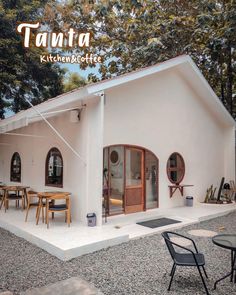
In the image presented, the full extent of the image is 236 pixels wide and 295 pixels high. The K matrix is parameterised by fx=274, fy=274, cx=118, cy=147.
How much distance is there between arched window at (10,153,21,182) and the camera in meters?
13.9

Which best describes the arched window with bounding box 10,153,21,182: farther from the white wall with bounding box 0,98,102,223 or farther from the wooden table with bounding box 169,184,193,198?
the wooden table with bounding box 169,184,193,198

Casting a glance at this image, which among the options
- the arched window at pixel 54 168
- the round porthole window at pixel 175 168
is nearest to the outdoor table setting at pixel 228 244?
the arched window at pixel 54 168

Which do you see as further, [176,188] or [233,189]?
[233,189]

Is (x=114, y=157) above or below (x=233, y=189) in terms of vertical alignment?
above

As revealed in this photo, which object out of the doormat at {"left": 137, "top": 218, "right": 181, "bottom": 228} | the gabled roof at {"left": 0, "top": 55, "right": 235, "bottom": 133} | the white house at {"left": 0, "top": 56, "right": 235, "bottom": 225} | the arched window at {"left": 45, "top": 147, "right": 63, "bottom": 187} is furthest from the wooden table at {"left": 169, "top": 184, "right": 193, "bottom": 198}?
the arched window at {"left": 45, "top": 147, "right": 63, "bottom": 187}

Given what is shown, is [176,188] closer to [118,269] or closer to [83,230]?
[83,230]

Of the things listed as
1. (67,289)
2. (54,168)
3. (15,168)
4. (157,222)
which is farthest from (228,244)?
(15,168)

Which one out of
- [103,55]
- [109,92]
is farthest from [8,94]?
[109,92]

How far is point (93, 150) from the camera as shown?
29.7 feet

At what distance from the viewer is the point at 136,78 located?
9734 mm

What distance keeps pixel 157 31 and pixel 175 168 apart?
9135 mm

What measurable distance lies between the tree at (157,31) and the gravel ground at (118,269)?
12.3 metres

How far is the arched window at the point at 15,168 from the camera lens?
13.9m

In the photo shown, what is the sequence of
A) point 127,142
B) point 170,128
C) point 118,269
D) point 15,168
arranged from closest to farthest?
point 118,269 < point 127,142 < point 170,128 < point 15,168
